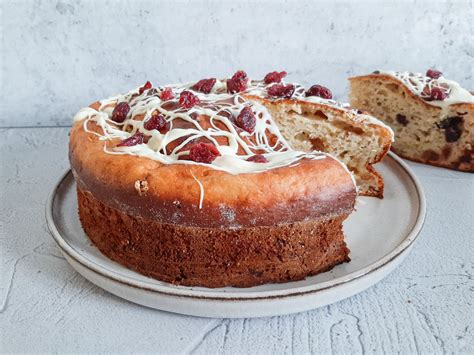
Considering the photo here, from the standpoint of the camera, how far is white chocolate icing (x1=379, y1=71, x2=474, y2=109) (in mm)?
4191

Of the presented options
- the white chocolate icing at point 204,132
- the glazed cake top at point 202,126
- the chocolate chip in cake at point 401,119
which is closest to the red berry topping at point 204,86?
the glazed cake top at point 202,126

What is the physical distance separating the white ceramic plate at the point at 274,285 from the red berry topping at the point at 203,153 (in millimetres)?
591

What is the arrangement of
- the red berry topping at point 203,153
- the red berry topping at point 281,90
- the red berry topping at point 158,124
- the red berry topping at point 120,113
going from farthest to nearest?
the red berry topping at point 281,90 < the red berry topping at point 120,113 < the red berry topping at point 158,124 < the red berry topping at point 203,153

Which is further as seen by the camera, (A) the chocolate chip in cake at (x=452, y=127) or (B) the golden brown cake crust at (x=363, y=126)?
(A) the chocolate chip in cake at (x=452, y=127)

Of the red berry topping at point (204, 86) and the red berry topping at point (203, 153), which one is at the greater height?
the red berry topping at point (203, 153)

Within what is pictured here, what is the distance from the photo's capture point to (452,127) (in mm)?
4289

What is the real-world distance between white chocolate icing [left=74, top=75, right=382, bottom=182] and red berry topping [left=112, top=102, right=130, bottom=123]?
29 mm

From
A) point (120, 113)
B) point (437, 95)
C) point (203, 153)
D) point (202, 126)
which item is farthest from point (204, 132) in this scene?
point (437, 95)

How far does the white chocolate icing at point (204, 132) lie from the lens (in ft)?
8.95

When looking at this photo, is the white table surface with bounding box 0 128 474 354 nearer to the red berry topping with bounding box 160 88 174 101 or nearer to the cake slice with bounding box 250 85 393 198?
the cake slice with bounding box 250 85 393 198

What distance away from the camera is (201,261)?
2576 millimetres

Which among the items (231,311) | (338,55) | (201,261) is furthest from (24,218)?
(338,55)

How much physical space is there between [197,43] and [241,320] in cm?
322

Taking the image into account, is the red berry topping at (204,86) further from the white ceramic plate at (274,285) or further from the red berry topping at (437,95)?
the red berry topping at (437,95)
